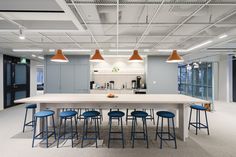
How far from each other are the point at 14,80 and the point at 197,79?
12.1 metres

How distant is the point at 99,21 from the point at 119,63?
4.54 meters

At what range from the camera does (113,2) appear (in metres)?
2.54

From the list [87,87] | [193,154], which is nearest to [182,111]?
[193,154]

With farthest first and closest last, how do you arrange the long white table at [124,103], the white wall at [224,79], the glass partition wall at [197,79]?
1. the glass partition wall at [197,79]
2. the white wall at [224,79]
3. the long white table at [124,103]

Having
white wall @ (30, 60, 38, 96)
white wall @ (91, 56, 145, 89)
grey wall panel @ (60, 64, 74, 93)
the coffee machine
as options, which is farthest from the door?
the coffee machine

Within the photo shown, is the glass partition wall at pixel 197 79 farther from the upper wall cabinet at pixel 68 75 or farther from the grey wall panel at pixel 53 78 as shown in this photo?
the grey wall panel at pixel 53 78

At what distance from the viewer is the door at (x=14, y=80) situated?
7200 millimetres

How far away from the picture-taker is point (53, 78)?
7.39m

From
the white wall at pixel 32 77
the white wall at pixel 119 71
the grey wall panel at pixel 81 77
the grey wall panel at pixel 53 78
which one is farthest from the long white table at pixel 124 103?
the white wall at pixel 32 77

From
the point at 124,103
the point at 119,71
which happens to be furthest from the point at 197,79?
the point at 124,103

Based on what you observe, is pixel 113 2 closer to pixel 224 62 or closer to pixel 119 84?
pixel 119 84

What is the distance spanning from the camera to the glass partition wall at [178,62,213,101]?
352 inches

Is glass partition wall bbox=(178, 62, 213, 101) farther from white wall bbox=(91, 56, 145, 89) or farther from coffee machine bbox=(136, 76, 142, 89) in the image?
white wall bbox=(91, 56, 145, 89)

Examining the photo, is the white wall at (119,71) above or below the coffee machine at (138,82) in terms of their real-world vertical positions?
above
